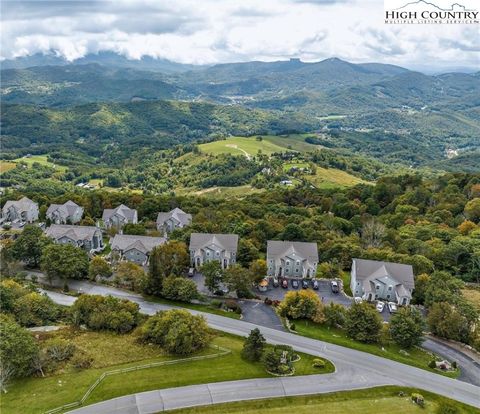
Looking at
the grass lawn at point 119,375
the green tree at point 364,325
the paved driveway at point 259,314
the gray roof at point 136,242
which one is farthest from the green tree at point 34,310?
the green tree at point 364,325

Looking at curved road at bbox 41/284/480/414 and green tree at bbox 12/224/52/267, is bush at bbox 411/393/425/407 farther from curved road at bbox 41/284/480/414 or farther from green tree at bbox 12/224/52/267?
green tree at bbox 12/224/52/267

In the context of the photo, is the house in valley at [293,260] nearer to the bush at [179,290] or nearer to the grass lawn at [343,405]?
the bush at [179,290]

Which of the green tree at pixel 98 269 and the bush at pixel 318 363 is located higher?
the green tree at pixel 98 269

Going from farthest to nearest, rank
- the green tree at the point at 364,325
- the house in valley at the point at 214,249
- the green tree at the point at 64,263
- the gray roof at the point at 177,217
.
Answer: the gray roof at the point at 177,217
the house in valley at the point at 214,249
the green tree at the point at 64,263
the green tree at the point at 364,325

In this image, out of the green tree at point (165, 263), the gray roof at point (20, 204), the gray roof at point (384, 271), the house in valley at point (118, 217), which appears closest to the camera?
the green tree at point (165, 263)

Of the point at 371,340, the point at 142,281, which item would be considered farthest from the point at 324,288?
the point at 142,281

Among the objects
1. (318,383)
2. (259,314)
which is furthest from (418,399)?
(259,314)
